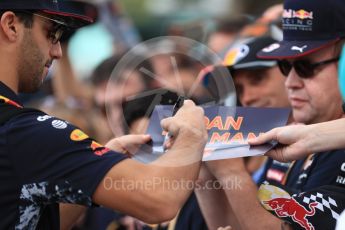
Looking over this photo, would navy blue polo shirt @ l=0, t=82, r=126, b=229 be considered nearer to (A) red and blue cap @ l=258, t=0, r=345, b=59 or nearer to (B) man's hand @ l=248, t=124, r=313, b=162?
(B) man's hand @ l=248, t=124, r=313, b=162

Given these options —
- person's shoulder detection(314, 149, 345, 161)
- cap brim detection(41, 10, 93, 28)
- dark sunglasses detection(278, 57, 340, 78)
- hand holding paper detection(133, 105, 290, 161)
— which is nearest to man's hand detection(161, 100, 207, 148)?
hand holding paper detection(133, 105, 290, 161)

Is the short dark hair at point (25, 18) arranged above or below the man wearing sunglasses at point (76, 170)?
above

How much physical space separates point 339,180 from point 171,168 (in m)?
0.99

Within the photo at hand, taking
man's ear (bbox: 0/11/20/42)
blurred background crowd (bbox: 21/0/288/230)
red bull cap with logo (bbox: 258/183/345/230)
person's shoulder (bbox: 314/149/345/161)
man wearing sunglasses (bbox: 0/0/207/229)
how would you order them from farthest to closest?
blurred background crowd (bbox: 21/0/288/230), person's shoulder (bbox: 314/149/345/161), red bull cap with logo (bbox: 258/183/345/230), man's ear (bbox: 0/11/20/42), man wearing sunglasses (bbox: 0/0/207/229)

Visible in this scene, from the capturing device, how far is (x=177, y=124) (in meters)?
3.44

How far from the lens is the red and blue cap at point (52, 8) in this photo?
351 centimetres

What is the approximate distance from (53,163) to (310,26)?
1.77m

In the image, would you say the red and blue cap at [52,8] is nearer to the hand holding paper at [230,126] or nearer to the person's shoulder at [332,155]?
the hand holding paper at [230,126]

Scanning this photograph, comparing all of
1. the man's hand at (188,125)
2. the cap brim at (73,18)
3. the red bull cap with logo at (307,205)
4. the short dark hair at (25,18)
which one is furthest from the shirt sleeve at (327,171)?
the short dark hair at (25,18)

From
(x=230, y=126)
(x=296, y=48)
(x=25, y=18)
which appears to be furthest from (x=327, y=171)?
(x=25, y=18)

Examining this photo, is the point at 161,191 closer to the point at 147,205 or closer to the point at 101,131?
the point at 147,205

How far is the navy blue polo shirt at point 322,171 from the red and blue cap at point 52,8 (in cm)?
140

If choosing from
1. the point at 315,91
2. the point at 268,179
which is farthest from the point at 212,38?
the point at 315,91

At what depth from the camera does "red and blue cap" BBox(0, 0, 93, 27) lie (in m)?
3.51
